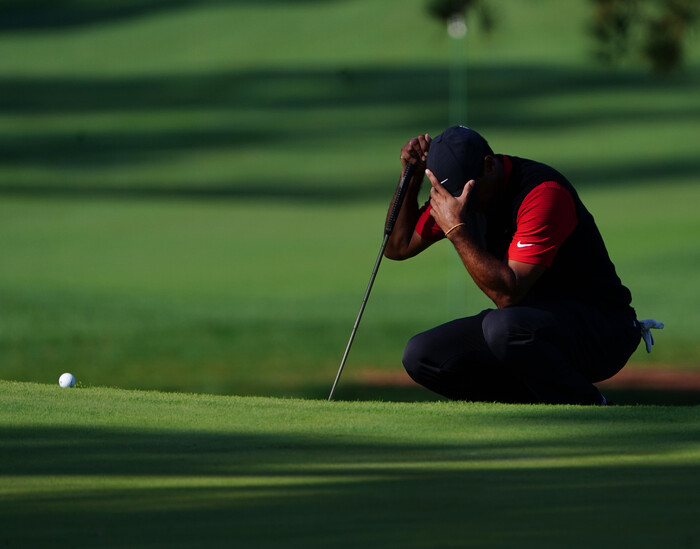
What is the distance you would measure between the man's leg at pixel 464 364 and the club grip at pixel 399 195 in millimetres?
381

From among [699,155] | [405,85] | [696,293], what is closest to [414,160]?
[696,293]

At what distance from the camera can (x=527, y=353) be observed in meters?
3.95

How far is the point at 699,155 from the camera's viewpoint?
14.6 m

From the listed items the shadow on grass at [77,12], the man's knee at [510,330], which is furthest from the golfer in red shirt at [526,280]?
the shadow on grass at [77,12]

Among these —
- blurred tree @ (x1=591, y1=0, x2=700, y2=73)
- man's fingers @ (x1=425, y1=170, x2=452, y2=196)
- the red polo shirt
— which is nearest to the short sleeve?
the red polo shirt

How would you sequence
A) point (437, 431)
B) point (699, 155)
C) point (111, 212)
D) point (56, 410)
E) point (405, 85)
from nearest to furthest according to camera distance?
point (437, 431) < point (56, 410) < point (111, 212) < point (699, 155) < point (405, 85)

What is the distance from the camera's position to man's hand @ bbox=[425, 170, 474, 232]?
13.1ft

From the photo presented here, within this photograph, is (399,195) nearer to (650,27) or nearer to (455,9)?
(455,9)

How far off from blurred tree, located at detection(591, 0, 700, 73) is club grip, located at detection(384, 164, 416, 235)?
5.06 meters

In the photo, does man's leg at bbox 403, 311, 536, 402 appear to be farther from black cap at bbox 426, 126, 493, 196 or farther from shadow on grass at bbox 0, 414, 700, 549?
shadow on grass at bbox 0, 414, 700, 549

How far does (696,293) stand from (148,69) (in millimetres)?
8445

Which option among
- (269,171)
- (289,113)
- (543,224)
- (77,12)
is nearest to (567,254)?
(543,224)

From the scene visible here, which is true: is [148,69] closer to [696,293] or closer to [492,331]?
[696,293]

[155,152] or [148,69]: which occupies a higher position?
[148,69]
